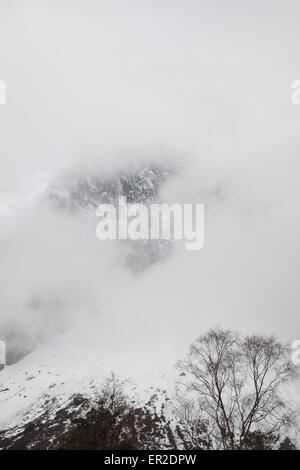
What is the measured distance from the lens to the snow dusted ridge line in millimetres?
130875

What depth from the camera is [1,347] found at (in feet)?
217

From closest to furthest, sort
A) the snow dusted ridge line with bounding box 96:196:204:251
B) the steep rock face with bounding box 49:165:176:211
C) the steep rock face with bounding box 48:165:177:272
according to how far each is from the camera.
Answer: the steep rock face with bounding box 48:165:177:272, the steep rock face with bounding box 49:165:176:211, the snow dusted ridge line with bounding box 96:196:204:251

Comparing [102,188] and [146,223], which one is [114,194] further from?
[146,223]

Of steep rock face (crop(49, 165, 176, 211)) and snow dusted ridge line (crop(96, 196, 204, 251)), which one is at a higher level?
steep rock face (crop(49, 165, 176, 211))

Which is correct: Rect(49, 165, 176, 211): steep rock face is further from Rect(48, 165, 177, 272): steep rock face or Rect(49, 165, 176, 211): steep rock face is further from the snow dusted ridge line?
the snow dusted ridge line

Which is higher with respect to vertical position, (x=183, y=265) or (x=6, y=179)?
(x=6, y=179)

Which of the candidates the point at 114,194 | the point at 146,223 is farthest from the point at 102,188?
the point at 146,223

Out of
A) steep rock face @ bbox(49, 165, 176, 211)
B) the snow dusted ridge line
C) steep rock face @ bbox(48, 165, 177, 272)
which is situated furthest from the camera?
the snow dusted ridge line

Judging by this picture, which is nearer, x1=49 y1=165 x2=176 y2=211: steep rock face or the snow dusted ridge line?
x1=49 y1=165 x2=176 y2=211: steep rock face

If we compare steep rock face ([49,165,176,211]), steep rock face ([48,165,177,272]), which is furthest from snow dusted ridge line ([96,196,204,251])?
steep rock face ([49,165,176,211])

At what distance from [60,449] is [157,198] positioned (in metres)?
139

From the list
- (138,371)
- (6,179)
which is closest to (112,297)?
(138,371)
